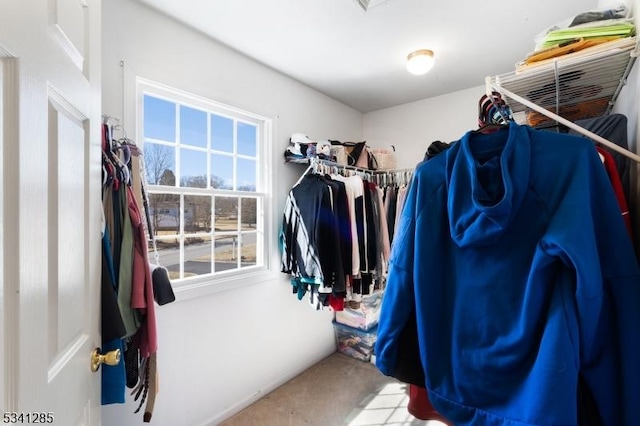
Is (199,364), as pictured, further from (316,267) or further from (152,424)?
(316,267)

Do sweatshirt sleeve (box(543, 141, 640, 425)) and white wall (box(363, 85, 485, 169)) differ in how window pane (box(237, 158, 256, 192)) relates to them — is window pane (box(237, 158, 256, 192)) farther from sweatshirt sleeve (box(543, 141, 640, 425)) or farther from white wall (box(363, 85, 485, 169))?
sweatshirt sleeve (box(543, 141, 640, 425))

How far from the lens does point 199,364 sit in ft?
6.10

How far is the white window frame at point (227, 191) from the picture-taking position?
1.72 meters

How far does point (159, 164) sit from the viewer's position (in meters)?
1.80

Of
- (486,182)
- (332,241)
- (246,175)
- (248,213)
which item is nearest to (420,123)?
(332,241)

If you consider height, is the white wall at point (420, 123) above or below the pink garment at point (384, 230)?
above

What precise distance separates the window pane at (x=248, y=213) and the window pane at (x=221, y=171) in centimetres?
19

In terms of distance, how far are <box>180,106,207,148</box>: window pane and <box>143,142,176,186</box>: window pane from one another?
0.48ft

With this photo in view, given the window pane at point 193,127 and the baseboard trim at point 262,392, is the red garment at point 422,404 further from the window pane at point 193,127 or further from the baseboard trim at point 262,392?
the window pane at point 193,127

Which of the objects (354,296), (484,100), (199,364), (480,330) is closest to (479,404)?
(480,330)

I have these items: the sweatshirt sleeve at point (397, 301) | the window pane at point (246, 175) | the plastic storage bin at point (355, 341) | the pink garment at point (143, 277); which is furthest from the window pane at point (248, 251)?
the sweatshirt sleeve at point (397, 301)

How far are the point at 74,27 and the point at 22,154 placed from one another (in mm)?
481

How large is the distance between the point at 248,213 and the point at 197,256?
527 millimetres

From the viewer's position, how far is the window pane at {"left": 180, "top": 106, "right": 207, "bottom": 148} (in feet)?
6.32
